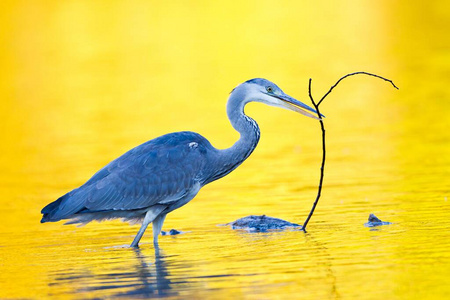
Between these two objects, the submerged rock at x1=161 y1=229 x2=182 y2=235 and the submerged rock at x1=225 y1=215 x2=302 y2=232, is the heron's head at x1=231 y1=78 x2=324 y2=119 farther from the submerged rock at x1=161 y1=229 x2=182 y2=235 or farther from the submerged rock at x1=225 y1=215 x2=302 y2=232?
the submerged rock at x1=161 y1=229 x2=182 y2=235

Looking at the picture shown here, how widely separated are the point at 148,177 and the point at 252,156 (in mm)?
5864

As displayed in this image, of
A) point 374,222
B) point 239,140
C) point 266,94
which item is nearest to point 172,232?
Answer: point 239,140

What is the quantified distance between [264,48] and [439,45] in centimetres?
654

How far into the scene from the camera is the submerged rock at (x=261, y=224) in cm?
1147

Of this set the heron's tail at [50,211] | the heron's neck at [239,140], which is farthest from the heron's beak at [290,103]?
the heron's tail at [50,211]

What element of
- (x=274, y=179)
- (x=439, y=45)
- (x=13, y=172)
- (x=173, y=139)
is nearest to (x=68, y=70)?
(x=439, y=45)

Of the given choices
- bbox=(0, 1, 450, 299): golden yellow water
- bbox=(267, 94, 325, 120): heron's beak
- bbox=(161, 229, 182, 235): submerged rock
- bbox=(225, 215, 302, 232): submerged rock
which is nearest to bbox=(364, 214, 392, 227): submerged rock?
bbox=(0, 1, 450, 299): golden yellow water

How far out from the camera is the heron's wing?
450 inches

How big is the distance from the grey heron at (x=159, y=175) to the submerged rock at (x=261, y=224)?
0.61m

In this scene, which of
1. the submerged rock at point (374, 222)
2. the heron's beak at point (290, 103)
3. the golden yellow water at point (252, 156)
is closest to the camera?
the golden yellow water at point (252, 156)

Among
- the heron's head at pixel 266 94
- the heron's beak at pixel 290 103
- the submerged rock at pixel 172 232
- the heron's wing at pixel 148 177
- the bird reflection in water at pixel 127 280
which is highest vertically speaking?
the heron's head at pixel 266 94

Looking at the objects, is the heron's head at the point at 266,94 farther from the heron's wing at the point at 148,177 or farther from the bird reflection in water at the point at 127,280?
the bird reflection in water at the point at 127,280

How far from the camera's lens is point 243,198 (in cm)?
1380

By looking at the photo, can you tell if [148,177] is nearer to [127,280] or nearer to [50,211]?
[50,211]
